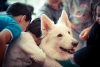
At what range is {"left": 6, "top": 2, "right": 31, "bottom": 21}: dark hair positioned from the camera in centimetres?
86

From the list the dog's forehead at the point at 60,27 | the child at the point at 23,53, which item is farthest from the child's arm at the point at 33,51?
the dog's forehead at the point at 60,27

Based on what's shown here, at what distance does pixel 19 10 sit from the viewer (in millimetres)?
861

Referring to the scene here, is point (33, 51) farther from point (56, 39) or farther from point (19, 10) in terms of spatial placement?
point (19, 10)

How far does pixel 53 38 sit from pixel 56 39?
0.05 feet

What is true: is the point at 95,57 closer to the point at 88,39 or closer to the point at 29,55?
the point at 88,39

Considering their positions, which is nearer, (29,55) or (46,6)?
(29,55)

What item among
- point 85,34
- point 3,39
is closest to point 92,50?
point 85,34

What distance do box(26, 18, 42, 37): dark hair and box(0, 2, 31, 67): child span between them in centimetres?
2

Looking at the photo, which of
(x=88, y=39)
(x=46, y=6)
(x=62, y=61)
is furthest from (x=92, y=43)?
(x=46, y=6)

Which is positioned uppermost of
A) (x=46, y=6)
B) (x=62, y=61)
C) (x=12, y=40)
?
(x=46, y=6)

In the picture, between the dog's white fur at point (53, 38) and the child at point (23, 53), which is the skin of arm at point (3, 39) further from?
the dog's white fur at point (53, 38)

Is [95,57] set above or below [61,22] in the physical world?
below

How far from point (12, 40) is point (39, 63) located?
A: 0.16 meters

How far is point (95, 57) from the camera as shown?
2.61 feet
